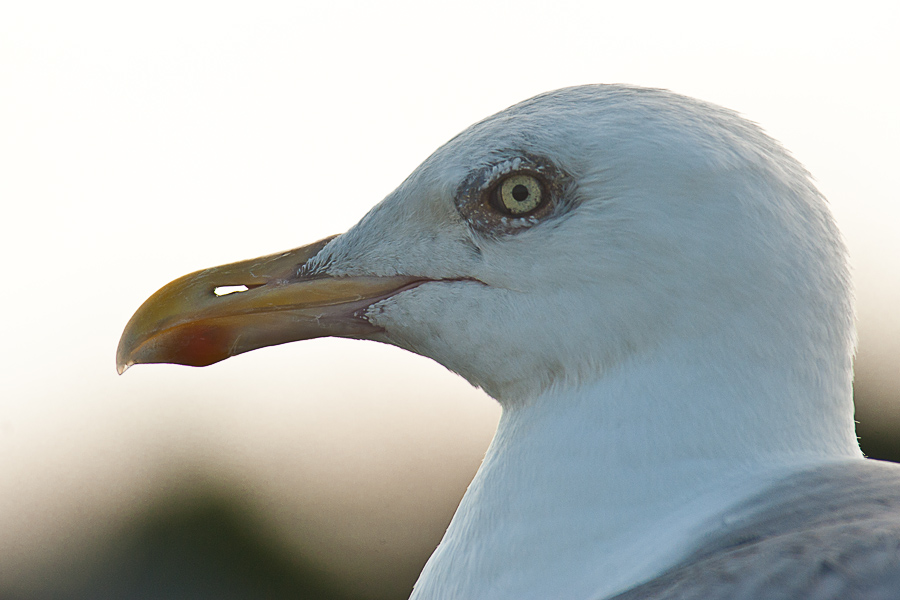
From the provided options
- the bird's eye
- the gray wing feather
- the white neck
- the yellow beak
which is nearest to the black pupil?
the bird's eye

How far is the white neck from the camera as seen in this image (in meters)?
1.86

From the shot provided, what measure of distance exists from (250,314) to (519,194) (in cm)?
71

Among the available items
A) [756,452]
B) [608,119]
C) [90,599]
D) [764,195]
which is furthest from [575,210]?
[90,599]

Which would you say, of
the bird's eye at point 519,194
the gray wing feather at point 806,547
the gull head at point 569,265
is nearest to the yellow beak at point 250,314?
the gull head at point 569,265

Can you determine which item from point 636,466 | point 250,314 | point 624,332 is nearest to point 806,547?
point 636,466

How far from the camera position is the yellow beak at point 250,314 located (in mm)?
2387

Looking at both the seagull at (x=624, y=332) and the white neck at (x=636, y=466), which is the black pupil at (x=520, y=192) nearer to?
the seagull at (x=624, y=332)

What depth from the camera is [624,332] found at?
2.06m

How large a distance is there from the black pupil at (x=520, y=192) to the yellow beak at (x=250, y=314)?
1.04 ft

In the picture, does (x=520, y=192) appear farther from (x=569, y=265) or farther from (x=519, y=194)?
(x=569, y=265)

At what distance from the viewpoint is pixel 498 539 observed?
6.59ft

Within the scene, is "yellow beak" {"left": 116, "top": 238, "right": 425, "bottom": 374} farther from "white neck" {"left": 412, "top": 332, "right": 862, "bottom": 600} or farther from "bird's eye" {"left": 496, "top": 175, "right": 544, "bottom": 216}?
"white neck" {"left": 412, "top": 332, "right": 862, "bottom": 600}

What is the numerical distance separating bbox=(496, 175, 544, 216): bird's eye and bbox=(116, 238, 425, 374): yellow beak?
0.95ft

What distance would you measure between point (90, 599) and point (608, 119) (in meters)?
11.0
